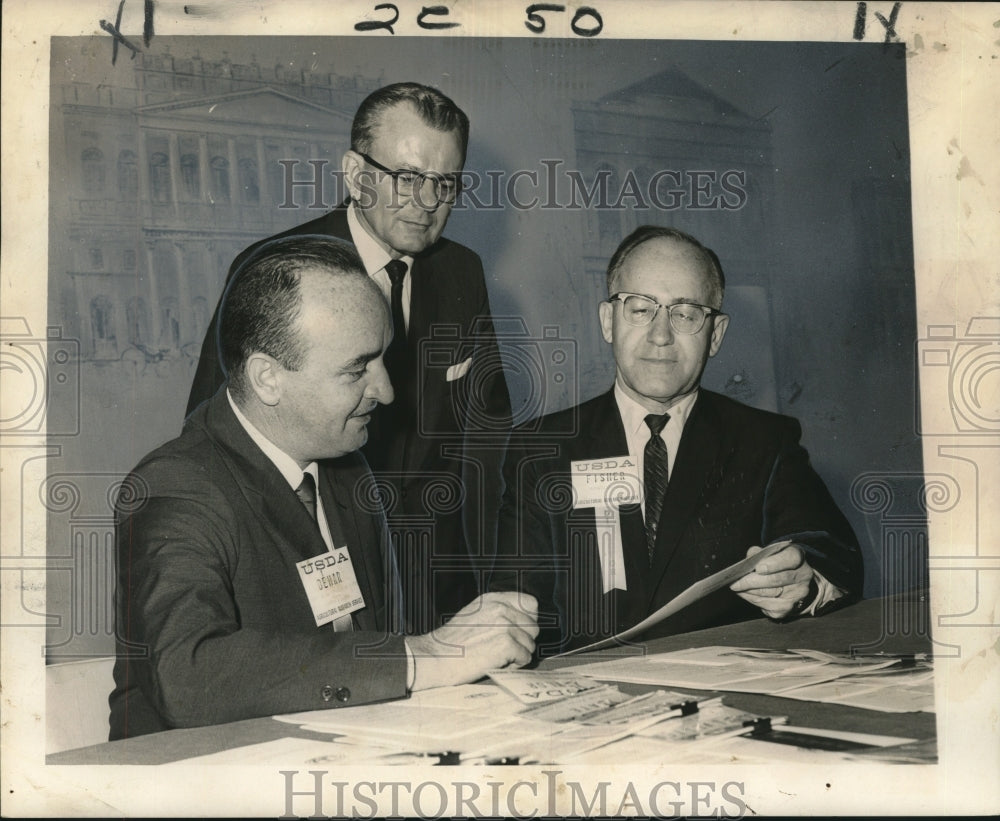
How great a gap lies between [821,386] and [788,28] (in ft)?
4.08

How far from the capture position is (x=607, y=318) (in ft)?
12.5

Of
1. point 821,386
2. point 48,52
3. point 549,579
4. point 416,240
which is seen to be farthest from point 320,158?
point 821,386

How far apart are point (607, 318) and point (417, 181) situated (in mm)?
772

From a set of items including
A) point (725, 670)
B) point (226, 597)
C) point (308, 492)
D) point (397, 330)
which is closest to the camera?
point (226, 597)

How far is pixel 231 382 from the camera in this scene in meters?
3.55

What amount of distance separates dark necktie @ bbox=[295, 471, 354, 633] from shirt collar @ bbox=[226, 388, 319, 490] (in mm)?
19

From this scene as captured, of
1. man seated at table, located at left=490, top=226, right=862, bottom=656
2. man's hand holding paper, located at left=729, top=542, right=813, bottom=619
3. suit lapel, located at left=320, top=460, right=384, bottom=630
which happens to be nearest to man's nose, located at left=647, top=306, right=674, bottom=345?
man seated at table, located at left=490, top=226, right=862, bottom=656

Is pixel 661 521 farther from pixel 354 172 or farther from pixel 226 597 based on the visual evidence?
pixel 354 172

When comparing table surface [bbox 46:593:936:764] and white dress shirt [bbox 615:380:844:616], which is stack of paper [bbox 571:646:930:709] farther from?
white dress shirt [bbox 615:380:844:616]

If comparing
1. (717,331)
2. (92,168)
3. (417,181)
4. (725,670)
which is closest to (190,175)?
(92,168)

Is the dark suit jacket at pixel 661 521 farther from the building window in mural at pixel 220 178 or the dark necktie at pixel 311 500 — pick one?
the building window in mural at pixel 220 178

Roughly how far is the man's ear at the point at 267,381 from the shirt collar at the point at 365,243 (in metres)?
0.48

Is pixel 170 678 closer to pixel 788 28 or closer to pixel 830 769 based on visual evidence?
pixel 830 769

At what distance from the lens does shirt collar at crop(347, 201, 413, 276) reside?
374cm
